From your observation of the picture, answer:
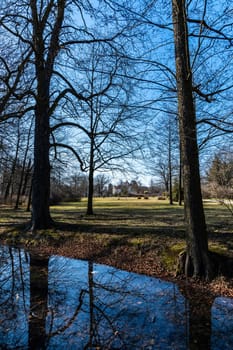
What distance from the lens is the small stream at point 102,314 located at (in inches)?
140

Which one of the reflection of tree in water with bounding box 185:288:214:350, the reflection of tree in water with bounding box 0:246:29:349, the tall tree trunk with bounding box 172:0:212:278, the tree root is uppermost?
→ the tall tree trunk with bounding box 172:0:212:278

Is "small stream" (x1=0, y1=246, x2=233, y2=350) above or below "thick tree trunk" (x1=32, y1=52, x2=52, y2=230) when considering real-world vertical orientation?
below

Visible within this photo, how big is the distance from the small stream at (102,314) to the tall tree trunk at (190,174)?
86 cm

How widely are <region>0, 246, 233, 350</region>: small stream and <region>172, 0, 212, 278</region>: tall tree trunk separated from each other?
0.86 m

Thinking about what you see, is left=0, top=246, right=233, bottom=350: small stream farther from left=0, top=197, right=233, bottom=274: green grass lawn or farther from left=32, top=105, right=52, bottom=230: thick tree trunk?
left=32, top=105, right=52, bottom=230: thick tree trunk

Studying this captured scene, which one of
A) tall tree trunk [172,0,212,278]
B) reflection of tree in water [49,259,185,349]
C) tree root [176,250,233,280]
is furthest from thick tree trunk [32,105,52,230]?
tall tree trunk [172,0,212,278]

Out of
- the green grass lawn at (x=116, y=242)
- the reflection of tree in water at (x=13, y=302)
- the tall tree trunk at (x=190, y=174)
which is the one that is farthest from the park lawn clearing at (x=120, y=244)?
the reflection of tree in water at (x=13, y=302)

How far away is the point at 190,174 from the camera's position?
6000mm

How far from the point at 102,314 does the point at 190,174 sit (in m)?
3.35

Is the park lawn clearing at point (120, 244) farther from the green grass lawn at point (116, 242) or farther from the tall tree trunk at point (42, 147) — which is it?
the tall tree trunk at point (42, 147)

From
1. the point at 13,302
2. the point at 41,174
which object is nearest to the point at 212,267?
the point at 13,302

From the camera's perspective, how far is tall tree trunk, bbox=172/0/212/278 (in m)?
5.89

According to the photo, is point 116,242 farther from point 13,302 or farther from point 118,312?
point 13,302

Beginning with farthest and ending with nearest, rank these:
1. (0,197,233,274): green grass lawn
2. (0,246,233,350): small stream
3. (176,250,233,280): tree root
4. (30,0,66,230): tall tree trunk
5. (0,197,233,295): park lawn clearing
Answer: (30,0,66,230): tall tree trunk < (0,197,233,274): green grass lawn < (0,197,233,295): park lawn clearing < (176,250,233,280): tree root < (0,246,233,350): small stream
